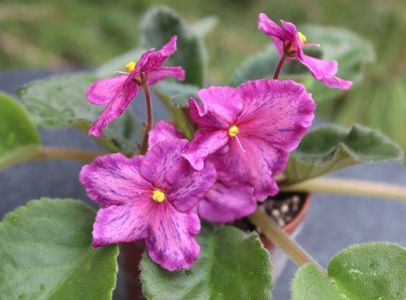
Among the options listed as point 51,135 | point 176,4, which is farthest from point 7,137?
point 176,4

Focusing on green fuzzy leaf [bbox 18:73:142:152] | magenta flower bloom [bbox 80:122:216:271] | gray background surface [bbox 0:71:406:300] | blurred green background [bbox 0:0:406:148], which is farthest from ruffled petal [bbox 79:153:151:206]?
blurred green background [bbox 0:0:406:148]

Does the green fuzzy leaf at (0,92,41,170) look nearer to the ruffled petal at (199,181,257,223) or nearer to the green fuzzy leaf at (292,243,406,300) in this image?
the ruffled petal at (199,181,257,223)

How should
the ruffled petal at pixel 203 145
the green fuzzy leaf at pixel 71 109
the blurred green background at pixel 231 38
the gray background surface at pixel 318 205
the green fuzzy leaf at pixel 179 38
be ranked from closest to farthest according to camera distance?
the ruffled petal at pixel 203 145, the green fuzzy leaf at pixel 71 109, the green fuzzy leaf at pixel 179 38, the gray background surface at pixel 318 205, the blurred green background at pixel 231 38

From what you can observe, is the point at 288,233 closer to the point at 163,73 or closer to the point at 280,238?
the point at 280,238

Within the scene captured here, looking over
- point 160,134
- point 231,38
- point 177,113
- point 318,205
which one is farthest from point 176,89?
point 231,38

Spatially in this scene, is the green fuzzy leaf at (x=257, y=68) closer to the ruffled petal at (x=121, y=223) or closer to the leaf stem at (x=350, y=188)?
the leaf stem at (x=350, y=188)

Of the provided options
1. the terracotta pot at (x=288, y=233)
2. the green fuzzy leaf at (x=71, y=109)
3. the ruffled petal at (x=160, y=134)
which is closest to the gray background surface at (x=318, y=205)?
the terracotta pot at (x=288, y=233)
